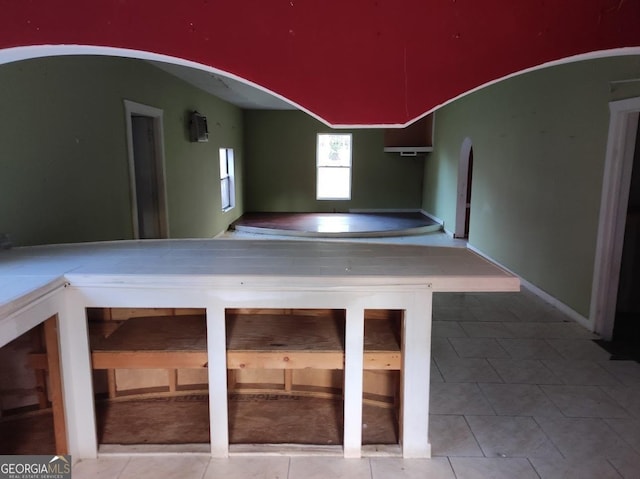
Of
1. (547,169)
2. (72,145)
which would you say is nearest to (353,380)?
(72,145)

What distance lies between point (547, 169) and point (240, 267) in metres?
3.51

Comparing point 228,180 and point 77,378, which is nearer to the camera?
point 77,378

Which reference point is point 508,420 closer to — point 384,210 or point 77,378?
point 77,378

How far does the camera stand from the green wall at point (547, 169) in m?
3.69

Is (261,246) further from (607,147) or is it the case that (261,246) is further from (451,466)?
(607,147)

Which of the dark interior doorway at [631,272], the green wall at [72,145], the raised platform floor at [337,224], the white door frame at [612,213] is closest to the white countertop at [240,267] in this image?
the green wall at [72,145]

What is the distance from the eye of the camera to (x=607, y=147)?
351 centimetres

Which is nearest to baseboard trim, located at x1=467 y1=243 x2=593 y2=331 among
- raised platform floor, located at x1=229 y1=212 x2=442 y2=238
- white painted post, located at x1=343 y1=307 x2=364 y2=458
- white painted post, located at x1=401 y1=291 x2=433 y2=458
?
white painted post, located at x1=401 y1=291 x2=433 y2=458

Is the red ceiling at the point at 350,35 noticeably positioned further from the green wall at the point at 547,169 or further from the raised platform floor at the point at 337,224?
the raised platform floor at the point at 337,224

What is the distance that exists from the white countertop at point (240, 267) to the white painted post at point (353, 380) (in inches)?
7.6

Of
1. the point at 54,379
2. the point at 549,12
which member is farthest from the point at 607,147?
the point at 54,379

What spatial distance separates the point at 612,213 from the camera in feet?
11.4

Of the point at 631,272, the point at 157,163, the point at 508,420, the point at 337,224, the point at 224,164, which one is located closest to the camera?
the point at 508,420

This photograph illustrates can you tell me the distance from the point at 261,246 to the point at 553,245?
3.02 meters
